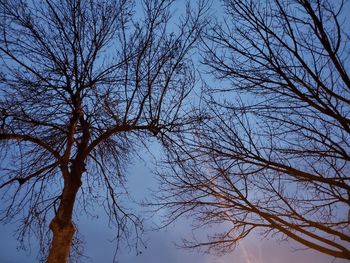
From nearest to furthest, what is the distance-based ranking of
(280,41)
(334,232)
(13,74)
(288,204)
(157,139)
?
(334,232) → (280,41) → (288,204) → (13,74) → (157,139)

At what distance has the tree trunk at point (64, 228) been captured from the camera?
4.61 meters

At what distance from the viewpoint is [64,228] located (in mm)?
4832

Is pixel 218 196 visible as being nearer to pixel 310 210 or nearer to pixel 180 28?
pixel 310 210

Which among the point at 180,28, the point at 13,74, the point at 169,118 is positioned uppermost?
the point at 180,28

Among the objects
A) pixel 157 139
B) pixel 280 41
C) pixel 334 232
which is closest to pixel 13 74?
pixel 157 139

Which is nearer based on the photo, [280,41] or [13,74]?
[280,41]

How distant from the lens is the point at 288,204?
4.88m

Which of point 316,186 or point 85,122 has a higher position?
point 85,122

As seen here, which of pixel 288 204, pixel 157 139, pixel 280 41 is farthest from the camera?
pixel 157 139

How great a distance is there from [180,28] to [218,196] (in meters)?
2.89

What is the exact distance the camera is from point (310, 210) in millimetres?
4902

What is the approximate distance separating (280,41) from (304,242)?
257cm

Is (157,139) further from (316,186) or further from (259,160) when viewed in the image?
(316,186)

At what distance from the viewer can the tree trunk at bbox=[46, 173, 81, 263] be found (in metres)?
4.61
